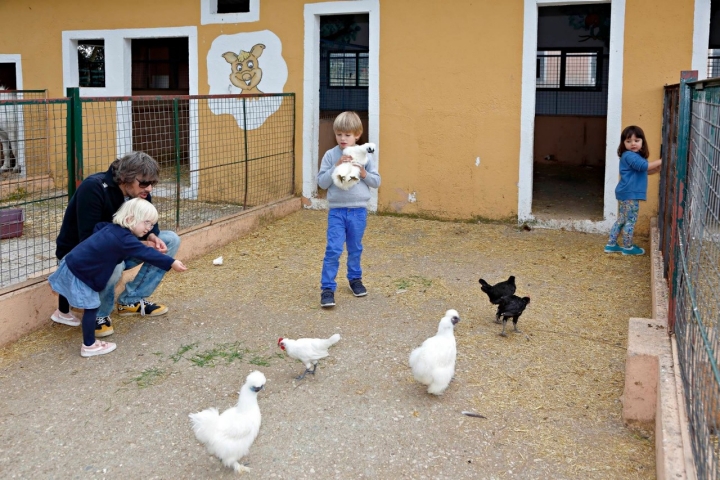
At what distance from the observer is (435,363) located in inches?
144

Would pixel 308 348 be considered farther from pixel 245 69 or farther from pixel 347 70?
pixel 347 70

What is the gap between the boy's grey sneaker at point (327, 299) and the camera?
5.29 m

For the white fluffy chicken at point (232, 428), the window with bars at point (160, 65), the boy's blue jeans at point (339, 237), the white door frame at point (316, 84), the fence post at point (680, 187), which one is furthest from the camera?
the window with bars at point (160, 65)

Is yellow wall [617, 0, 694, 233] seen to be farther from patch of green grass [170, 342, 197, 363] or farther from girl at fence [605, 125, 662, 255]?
patch of green grass [170, 342, 197, 363]

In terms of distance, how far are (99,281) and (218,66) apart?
223 inches

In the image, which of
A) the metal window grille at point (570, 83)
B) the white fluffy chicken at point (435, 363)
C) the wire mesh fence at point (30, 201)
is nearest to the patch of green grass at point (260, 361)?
the white fluffy chicken at point (435, 363)

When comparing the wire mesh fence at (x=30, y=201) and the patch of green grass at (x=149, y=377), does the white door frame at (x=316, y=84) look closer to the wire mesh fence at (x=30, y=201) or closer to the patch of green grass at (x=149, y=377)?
the wire mesh fence at (x=30, y=201)

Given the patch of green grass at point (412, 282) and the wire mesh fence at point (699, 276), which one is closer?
the wire mesh fence at point (699, 276)

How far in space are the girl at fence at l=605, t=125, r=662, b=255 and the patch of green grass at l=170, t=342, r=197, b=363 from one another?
4.44 meters

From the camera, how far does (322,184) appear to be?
5.41 metres

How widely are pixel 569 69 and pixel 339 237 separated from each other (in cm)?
1133

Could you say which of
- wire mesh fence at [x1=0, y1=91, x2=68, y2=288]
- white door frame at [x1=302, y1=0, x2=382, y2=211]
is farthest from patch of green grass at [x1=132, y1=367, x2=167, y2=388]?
white door frame at [x1=302, y1=0, x2=382, y2=211]

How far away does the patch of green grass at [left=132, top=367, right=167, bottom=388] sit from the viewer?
157 inches

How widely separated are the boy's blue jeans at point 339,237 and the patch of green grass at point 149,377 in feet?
5.17
